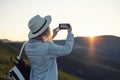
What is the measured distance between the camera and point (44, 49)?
8945mm

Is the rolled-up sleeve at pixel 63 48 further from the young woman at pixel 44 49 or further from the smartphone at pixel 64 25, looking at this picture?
the smartphone at pixel 64 25

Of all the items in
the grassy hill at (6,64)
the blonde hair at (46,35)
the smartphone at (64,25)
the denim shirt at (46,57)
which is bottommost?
the grassy hill at (6,64)

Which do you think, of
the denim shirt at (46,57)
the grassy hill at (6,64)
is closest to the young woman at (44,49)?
the denim shirt at (46,57)

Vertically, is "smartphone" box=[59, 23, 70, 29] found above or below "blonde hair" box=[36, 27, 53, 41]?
above

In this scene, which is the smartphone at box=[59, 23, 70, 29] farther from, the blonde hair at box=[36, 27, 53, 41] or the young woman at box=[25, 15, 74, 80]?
the blonde hair at box=[36, 27, 53, 41]

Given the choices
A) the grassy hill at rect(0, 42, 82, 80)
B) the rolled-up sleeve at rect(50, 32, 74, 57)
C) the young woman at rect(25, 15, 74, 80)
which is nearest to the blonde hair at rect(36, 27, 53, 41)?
the young woman at rect(25, 15, 74, 80)

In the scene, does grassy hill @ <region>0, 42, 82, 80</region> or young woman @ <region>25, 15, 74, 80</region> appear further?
grassy hill @ <region>0, 42, 82, 80</region>

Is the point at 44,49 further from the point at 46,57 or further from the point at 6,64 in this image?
the point at 6,64

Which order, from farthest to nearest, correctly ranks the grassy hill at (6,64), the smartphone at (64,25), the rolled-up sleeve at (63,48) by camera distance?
the grassy hill at (6,64) < the smartphone at (64,25) < the rolled-up sleeve at (63,48)

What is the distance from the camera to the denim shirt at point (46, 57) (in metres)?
8.84

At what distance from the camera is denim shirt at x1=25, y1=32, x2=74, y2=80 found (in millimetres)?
8844

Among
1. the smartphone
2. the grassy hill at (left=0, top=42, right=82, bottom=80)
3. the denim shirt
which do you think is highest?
the smartphone

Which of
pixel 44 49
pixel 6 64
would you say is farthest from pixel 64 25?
pixel 6 64

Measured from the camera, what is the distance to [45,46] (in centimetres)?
893
